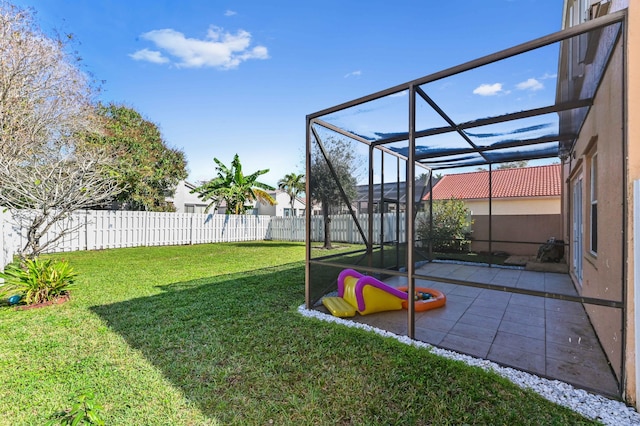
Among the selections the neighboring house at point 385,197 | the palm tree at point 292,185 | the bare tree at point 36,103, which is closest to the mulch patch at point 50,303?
the bare tree at point 36,103

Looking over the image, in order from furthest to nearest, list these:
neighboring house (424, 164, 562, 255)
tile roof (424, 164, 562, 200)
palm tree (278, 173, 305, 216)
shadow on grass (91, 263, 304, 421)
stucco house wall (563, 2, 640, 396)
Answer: palm tree (278, 173, 305, 216) < tile roof (424, 164, 562, 200) < neighboring house (424, 164, 562, 255) < shadow on grass (91, 263, 304, 421) < stucco house wall (563, 2, 640, 396)

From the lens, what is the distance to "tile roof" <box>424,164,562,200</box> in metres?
13.4

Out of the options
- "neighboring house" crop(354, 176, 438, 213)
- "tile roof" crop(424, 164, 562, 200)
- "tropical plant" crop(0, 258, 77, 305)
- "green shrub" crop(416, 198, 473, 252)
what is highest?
"tile roof" crop(424, 164, 562, 200)

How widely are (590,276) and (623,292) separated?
2279 millimetres

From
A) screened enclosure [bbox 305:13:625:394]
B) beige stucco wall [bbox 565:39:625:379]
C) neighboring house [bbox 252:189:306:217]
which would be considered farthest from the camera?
neighboring house [bbox 252:189:306:217]

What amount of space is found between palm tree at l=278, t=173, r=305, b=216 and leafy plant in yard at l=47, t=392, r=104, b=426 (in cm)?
2913

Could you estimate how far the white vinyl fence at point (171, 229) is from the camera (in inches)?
232

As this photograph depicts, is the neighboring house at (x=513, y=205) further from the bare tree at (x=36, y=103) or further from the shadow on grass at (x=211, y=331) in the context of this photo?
the bare tree at (x=36, y=103)

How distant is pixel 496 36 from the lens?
5836 mm

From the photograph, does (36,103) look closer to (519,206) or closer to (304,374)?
(304,374)

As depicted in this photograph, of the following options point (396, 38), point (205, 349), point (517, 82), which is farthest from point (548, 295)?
point (396, 38)

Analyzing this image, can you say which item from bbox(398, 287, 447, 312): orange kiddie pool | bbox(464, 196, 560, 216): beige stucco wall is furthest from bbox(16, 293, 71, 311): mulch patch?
bbox(464, 196, 560, 216): beige stucco wall

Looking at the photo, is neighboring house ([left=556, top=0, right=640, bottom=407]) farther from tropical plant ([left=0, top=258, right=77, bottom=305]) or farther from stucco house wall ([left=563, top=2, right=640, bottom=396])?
tropical plant ([left=0, top=258, right=77, bottom=305])

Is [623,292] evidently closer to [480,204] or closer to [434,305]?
[434,305]
